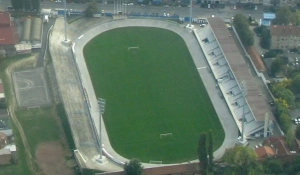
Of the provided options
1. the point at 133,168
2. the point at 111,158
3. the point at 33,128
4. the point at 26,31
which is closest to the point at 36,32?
the point at 26,31

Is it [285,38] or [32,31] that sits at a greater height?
[285,38]

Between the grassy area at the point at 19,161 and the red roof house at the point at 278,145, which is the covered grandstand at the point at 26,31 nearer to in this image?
the grassy area at the point at 19,161

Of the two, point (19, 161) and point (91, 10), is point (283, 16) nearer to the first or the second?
point (91, 10)

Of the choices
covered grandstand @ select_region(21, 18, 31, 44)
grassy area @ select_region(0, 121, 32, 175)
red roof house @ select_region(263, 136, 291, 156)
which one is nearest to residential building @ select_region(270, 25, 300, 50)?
red roof house @ select_region(263, 136, 291, 156)

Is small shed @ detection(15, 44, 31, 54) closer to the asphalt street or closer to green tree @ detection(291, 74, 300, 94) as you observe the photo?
the asphalt street

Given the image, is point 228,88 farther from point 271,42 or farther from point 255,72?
point 271,42

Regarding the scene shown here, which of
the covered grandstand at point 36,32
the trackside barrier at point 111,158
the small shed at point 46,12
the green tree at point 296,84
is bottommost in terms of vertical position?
the trackside barrier at point 111,158

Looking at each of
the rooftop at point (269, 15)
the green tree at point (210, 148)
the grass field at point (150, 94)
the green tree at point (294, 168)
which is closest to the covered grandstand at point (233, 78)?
the grass field at point (150, 94)

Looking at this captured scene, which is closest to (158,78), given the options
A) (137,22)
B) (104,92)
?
(104,92)
